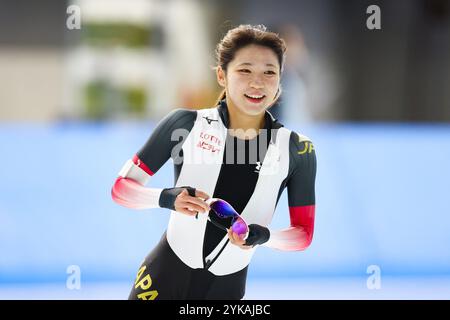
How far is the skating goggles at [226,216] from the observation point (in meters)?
2.68

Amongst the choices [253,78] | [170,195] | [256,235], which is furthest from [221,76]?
[256,235]

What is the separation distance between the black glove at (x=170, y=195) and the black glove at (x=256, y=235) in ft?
0.83

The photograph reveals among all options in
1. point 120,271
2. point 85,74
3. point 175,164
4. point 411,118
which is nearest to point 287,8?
point 411,118

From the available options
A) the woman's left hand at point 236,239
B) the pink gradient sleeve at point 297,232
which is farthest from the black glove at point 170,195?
the pink gradient sleeve at point 297,232

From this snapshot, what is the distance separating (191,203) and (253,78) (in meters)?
0.55

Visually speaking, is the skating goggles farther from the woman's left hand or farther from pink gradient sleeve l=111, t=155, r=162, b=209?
pink gradient sleeve l=111, t=155, r=162, b=209

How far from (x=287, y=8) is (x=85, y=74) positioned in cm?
349

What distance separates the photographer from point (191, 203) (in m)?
2.71

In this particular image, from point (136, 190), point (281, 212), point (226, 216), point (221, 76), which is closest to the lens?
point (226, 216)

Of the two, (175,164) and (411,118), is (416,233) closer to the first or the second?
(175,164)

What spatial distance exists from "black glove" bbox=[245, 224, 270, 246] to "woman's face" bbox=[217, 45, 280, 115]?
0.46 m

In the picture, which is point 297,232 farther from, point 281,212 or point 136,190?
point 136,190

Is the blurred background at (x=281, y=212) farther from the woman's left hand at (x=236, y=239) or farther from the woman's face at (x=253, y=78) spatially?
the woman's left hand at (x=236, y=239)

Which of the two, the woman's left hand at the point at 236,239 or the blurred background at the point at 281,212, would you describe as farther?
the blurred background at the point at 281,212
